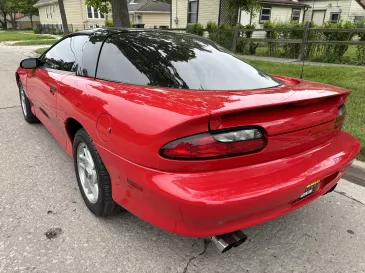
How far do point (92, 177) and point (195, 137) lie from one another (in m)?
1.15

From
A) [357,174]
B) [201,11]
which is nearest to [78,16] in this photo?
[201,11]

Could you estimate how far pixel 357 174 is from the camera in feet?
10.6

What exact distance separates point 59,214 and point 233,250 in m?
1.42

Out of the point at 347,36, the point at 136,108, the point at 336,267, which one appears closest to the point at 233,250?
the point at 336,267

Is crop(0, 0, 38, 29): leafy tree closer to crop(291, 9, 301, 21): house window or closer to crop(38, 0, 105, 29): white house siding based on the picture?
crop(38, 0, 105, 29): white house siding

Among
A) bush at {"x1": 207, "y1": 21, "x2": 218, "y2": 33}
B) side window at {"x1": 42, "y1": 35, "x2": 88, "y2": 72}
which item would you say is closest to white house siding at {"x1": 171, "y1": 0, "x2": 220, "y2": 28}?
bush at {"x1": 207, "y1": 21, "x2": 218, "y2": 33}

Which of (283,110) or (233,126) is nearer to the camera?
(233,126)

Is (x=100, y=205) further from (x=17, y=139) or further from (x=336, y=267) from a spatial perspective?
(x=17, y=139)

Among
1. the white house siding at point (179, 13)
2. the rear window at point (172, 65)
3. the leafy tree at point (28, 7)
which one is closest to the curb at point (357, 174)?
the rear window at point (172, 65)

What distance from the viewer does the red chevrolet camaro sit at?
1656mm

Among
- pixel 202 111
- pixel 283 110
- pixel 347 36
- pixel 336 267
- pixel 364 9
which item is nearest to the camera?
pixel 202 111

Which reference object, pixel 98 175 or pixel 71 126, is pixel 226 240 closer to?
pixel 98 175

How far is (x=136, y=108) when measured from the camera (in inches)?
73.7

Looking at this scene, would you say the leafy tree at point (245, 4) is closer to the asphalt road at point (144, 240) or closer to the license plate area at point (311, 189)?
the asphalt road at point (144, 240)
